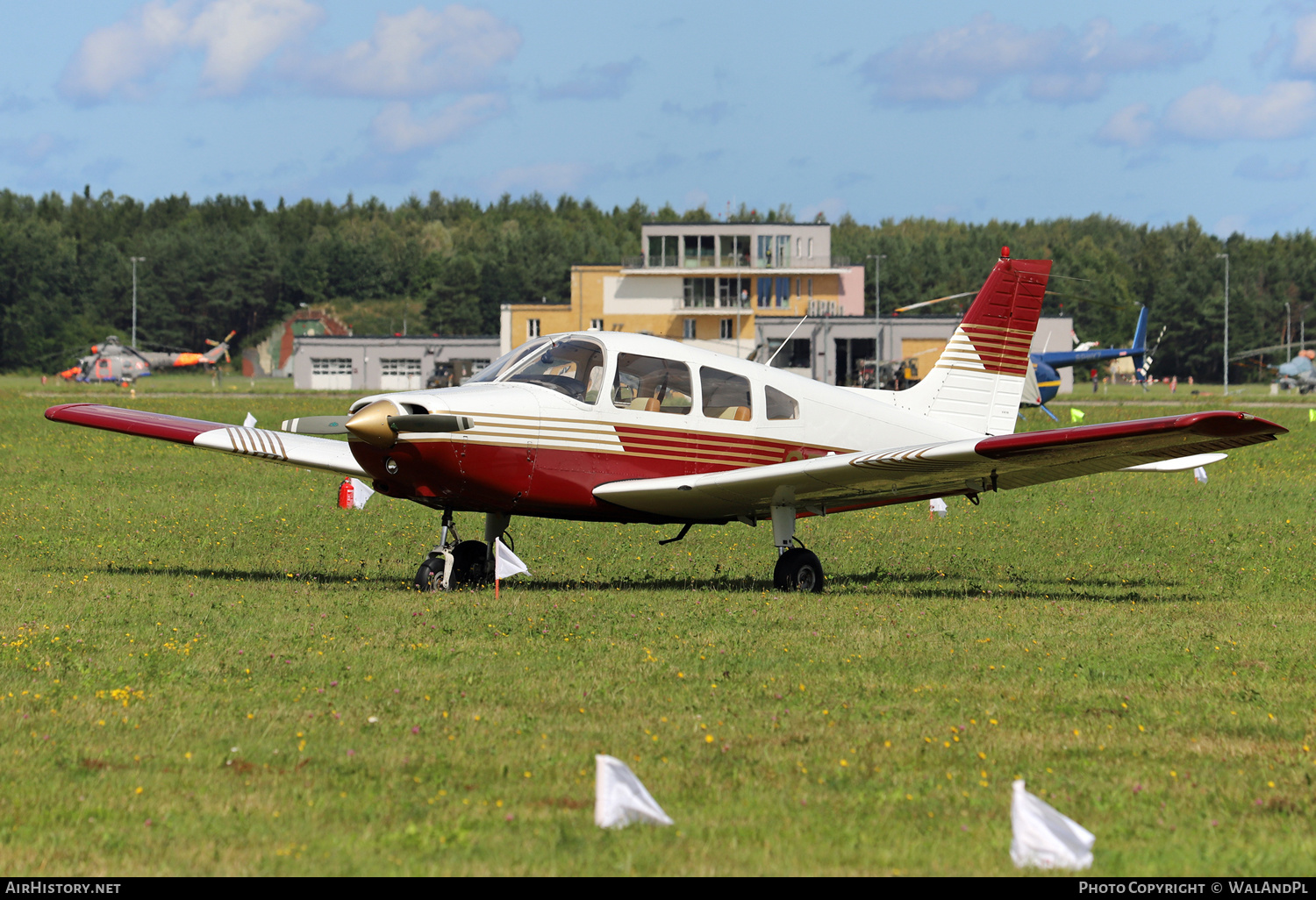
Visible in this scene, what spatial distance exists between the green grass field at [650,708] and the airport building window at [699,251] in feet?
273

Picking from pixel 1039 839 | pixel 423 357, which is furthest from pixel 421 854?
pixel 423 357

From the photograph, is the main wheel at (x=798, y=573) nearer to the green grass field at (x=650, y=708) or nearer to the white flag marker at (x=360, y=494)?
the green grass field at (x=650, y=708)

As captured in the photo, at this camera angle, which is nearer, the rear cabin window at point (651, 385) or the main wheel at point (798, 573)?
the rear cabin window at point (651, 385)

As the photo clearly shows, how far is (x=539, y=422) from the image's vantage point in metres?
12.8

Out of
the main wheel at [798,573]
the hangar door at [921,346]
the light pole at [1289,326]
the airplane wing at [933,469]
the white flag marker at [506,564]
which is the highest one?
the light pole at [1289,326]

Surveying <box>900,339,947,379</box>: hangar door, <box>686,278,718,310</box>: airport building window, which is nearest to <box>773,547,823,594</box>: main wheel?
<box>900,339,947,379</box>: hangar door

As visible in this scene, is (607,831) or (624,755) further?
(624,755)

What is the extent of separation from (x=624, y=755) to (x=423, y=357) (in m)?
107

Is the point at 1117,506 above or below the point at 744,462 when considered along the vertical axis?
below

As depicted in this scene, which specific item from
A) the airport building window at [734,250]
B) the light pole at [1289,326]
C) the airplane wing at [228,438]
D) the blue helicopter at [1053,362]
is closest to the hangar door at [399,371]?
the airport building window at [734,250]

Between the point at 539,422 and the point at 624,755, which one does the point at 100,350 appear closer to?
the point at 539,422

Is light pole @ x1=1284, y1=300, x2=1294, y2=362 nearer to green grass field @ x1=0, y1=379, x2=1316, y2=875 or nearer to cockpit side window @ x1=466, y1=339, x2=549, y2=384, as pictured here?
green grass field @ x1=0, y1=379, x2=1316, y2=875

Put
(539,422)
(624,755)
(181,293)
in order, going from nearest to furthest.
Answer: (624,755) < (539,422) < (181,293)

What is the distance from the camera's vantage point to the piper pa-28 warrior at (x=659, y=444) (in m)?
12.1
